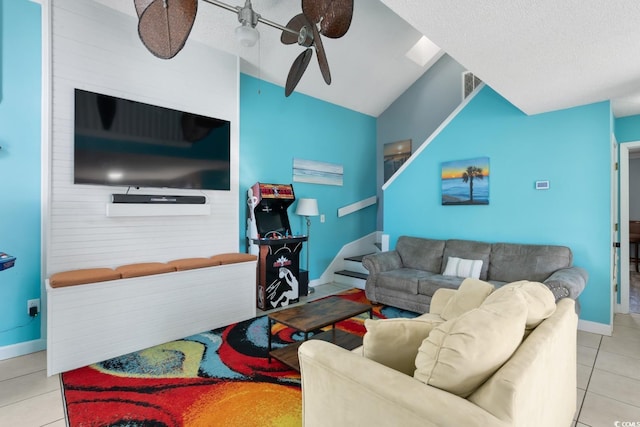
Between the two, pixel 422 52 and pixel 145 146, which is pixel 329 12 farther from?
pixel 422 52

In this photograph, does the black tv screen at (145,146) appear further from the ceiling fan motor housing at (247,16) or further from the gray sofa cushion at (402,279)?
the gray sofa cushion at (402,279)

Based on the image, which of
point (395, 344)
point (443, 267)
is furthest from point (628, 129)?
point (395, 344)

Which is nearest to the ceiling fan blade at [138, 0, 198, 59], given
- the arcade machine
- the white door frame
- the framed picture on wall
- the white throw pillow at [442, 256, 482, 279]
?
the arcade machine

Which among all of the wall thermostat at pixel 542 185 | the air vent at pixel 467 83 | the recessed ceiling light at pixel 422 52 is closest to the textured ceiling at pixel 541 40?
the wall thermostat at pixel 542 185

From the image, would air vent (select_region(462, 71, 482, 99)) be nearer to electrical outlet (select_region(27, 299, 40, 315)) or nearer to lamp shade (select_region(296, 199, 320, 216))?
lamp shade (select_region(296, 199, 320, 216))

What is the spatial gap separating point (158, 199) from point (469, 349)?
3142 mm

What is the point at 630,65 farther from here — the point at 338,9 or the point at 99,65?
the point at 99,65

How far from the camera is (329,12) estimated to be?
1.79 m

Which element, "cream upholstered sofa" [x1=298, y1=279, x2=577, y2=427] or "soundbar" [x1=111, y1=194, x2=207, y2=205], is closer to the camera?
"cream upholstered sofa" [x1=298, y1=279, x2=577, y2=427]

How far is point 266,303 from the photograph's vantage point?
3979 mm

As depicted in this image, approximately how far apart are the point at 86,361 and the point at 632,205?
9.86 metres

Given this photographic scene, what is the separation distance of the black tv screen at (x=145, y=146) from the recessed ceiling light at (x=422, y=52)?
11.5 ft

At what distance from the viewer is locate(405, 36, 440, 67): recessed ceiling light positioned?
5.28 m

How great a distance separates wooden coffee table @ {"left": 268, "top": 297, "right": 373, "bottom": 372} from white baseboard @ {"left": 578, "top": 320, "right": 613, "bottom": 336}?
257 centimetres
